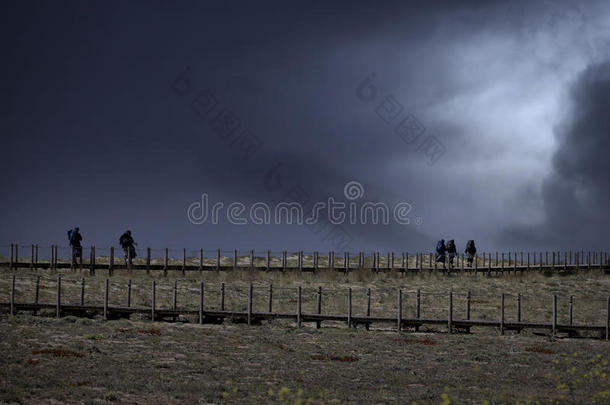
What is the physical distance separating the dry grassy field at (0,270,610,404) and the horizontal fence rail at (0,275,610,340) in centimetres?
29

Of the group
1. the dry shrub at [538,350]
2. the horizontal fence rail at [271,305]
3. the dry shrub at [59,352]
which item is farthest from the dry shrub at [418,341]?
the dry shrub at [59,352]

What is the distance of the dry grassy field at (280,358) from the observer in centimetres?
1998

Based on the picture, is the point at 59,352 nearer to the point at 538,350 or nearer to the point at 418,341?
the point at 418,341

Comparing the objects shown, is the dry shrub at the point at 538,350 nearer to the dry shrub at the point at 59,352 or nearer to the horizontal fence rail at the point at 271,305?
the horizontal fence rail at the point at 271,305

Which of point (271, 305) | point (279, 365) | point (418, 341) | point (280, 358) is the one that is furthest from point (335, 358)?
point (271, 305)

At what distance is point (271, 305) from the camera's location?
135 feet

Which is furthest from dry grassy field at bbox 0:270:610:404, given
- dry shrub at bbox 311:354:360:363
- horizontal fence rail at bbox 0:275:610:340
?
horizontal fence rail at bbox 0:275:610:340

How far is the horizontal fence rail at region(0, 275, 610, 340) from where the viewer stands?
36.8m

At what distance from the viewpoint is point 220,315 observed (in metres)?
38.2

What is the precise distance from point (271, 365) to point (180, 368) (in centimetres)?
300

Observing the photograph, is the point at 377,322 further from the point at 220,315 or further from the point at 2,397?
the point at 2,397

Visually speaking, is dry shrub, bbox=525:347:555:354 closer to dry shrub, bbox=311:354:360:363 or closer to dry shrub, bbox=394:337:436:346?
dry shrub, bbox=394:337:436:346

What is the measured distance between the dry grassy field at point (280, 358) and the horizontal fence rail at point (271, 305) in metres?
0.29

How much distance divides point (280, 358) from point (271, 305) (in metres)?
14.1
